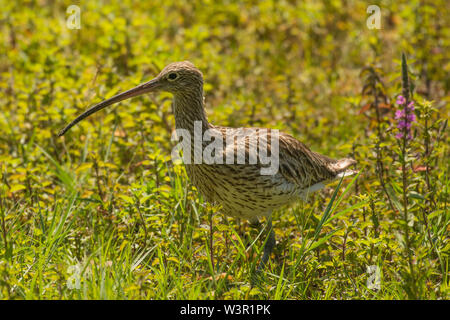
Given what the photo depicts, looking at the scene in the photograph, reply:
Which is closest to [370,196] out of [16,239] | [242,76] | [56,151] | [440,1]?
[16,239]

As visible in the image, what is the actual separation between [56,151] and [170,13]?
4.37 metres

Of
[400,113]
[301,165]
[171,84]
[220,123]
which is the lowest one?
[301,165]

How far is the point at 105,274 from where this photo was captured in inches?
154

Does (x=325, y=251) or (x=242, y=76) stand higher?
(x=242, y=76)

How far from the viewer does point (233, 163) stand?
4539 millimetres

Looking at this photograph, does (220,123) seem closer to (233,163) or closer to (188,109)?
(188,109)

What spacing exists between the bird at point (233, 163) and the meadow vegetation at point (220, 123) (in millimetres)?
209

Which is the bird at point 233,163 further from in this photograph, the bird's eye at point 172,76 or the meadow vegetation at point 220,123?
the meadow vegetation at point 220,123

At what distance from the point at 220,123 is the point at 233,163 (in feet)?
5.92

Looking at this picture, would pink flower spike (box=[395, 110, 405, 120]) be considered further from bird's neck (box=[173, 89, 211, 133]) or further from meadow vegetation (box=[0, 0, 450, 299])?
bird's neck (box=[173, 89, 211, 133])

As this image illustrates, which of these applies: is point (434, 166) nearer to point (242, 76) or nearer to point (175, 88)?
point (175, 88)

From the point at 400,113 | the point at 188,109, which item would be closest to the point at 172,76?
the point at 188,109
